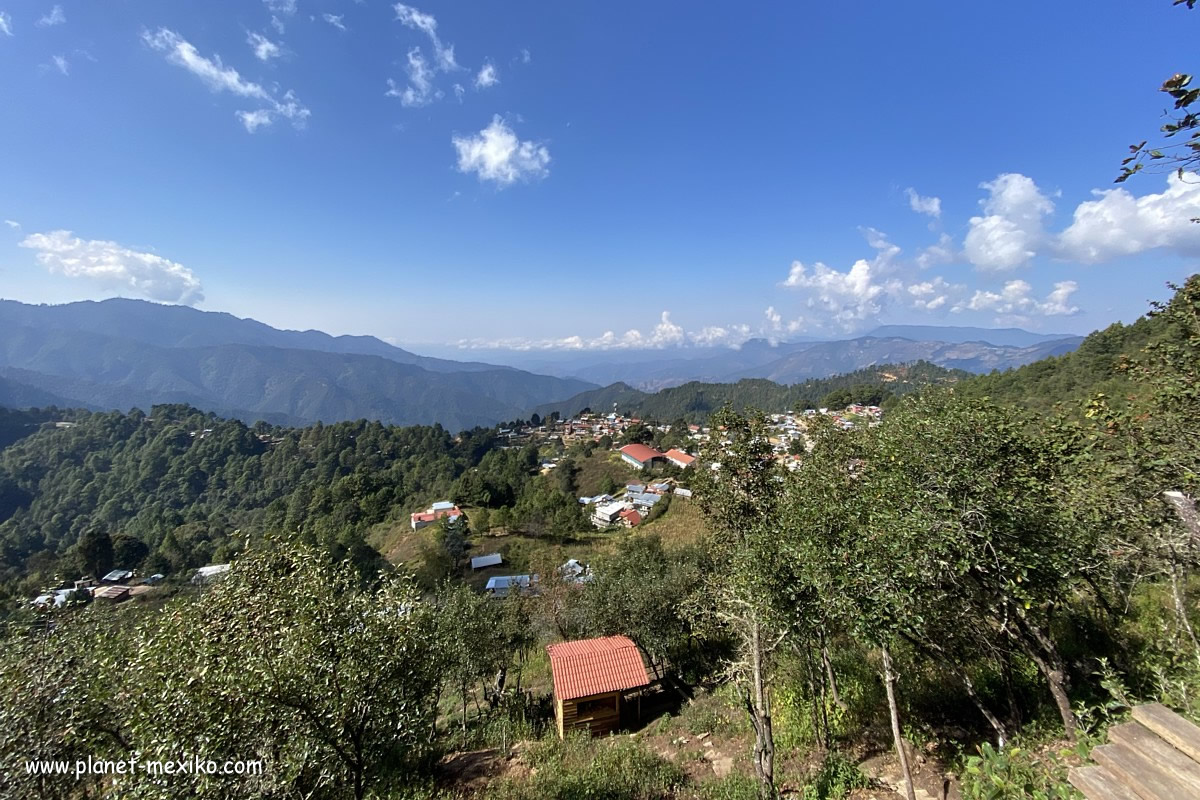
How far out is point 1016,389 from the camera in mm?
56938

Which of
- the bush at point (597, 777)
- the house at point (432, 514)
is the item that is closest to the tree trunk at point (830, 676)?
the bush at point (597, 777)

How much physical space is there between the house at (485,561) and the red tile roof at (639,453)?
45660 millimetres

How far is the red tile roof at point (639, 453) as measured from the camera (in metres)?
89.6

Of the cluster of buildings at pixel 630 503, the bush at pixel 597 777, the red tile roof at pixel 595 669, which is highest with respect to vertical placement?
the bush at pixel 597 777

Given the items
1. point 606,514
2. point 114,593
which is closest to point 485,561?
point 606,514

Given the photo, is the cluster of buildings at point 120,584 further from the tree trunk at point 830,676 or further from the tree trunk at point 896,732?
the tree trunk at point 896,732

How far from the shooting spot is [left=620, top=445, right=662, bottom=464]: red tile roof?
8956 cm

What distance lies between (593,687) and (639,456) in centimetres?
7776

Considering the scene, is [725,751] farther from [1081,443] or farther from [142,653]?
[142,653]

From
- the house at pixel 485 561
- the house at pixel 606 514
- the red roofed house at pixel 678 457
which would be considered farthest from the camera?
the red roofed house at pixel 678 457

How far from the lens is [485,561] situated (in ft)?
153

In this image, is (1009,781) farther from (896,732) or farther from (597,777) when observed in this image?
(597,777)

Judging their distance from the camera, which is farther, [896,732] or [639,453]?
[639,453]

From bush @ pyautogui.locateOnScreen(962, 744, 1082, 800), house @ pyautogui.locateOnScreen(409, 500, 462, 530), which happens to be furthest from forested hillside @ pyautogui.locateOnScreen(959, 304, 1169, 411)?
house @ pyautogui.locateOnScreen(409, 500, 462, 530)
